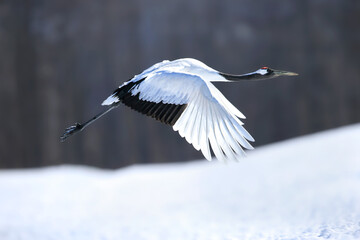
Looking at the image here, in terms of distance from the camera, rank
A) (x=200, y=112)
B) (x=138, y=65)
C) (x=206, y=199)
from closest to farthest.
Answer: (x=200, y=112), (x=206, y=199), (x=138, y=65)

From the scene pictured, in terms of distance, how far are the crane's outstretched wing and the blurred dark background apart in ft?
11.2

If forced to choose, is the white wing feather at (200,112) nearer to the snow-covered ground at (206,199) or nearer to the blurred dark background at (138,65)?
the snow-covered ground at (206,199)

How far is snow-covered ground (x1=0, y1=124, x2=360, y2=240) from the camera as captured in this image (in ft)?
10.2

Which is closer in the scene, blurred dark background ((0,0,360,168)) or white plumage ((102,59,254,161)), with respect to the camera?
white plumage ((102,59,254,161))

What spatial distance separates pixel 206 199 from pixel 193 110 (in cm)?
181

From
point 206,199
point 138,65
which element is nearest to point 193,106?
point 206,199

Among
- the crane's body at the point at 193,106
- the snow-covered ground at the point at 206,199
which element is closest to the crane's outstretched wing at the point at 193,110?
the crane's body at the point at 193,106

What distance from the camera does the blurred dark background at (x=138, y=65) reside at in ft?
19.6

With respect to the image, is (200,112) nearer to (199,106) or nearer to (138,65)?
(199,106)

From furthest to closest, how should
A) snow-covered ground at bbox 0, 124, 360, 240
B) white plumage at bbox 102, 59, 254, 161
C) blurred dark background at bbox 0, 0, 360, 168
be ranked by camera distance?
1. blurred dark background at bbox 0, 0, 360, 168
2. snow-covered ground at bbox 0, 124, 360, 240
3. white plumage at bbox 102, 59, 254, 161

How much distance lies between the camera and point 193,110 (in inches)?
95.7

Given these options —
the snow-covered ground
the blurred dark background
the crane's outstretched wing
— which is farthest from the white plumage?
the blurred dark background

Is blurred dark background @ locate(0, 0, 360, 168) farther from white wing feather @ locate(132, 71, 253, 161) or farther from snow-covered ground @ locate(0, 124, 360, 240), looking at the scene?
white wing feather @ locate(132, 71, 253, 161)

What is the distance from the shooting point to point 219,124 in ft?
7.70
